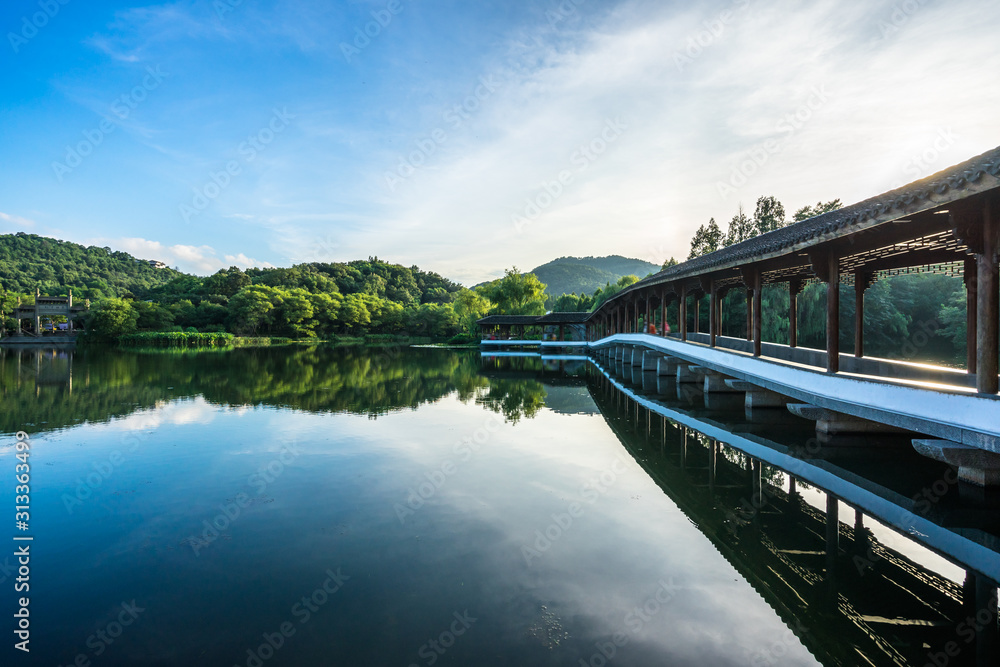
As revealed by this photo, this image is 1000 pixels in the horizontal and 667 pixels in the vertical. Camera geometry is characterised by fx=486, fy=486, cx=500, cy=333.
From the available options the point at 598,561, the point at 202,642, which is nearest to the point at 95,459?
the point at 202,642

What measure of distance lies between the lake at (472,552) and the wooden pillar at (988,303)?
154cm

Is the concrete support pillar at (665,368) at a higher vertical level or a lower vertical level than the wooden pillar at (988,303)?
lower

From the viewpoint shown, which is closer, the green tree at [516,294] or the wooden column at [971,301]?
the wooden column at [971,301]

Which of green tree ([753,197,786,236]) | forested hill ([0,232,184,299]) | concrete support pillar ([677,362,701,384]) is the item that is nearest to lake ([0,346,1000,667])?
concrete support pillar ([677,362,701,384])

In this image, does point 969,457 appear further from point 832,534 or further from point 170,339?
point 170,339

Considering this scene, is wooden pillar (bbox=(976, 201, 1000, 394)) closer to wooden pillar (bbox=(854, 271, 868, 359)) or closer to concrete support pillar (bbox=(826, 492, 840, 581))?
concrete support pillar (bbox=(826, 492, 840, 581))

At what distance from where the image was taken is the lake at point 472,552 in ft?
11.2

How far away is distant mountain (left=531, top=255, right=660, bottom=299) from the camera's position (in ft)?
498

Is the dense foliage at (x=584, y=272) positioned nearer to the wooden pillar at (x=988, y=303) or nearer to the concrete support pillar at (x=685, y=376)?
the concrete support pillar at (x=685, y=376)

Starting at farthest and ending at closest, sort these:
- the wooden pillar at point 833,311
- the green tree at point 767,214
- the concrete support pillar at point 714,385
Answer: the green tree at point 767,214 < the concrete support pillar at point 714,385 < the wooden pillar at point 833,311

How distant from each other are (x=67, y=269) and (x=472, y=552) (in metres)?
97.0

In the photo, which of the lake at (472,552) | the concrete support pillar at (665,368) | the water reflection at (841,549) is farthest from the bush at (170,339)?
the water reflection at (841,549)

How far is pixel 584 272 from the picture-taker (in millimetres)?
165875

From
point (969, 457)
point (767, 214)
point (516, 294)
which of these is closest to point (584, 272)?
point (516, 294)
